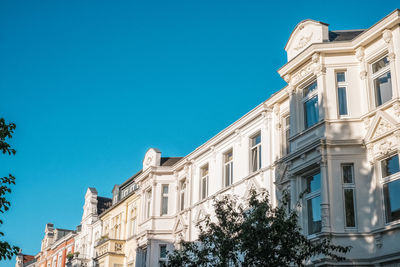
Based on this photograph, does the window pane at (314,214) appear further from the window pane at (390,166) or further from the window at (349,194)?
the window pane at (390,166)

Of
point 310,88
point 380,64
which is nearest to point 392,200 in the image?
point 380,64

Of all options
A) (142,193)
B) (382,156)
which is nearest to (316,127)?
(382,156)

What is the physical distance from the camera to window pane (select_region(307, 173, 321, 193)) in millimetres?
21000

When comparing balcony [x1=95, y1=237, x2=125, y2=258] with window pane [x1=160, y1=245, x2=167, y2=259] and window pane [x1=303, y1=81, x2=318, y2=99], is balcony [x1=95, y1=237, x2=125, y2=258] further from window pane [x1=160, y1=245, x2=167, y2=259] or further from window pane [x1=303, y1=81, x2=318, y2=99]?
window pane [x1=303, y1=81, x2=318, y2=99]

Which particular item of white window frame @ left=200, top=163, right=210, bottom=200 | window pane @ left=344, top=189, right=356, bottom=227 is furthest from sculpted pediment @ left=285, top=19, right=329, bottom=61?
white window frame @ left=200, top=163, right=210, bottom=200

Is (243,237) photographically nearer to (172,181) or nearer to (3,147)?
(3,147)

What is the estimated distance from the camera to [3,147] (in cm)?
1659

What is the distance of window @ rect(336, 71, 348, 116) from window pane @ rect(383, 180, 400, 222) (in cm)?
356

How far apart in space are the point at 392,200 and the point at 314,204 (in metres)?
3.34

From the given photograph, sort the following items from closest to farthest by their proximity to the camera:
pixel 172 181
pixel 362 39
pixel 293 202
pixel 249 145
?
pixel 362 39 < pixel 293 202 < pixel 249 145 < pixel 172 181

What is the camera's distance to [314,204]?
69.1ft

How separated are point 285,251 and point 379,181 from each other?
5.07m

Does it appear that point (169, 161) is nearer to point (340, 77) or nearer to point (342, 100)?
point (340, 77)

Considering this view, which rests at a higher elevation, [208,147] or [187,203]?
[208,147]
